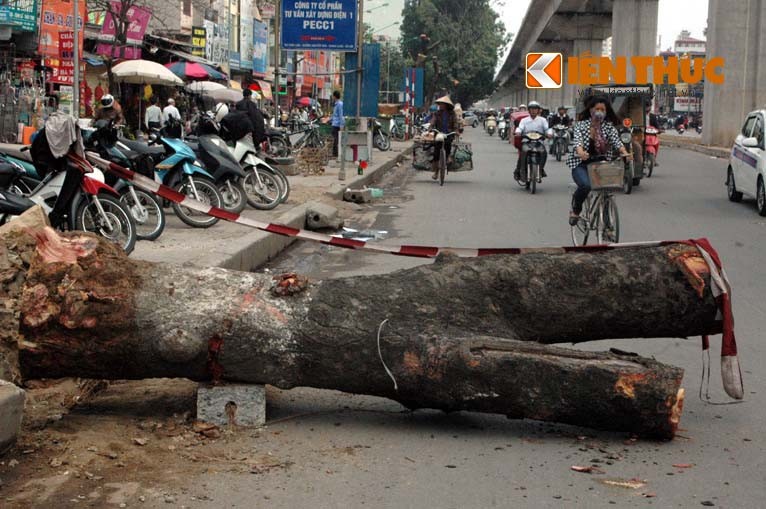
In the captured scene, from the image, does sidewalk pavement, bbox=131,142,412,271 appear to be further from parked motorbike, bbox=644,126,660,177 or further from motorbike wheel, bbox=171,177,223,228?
parked motorbike, bbox=644,126,660,177

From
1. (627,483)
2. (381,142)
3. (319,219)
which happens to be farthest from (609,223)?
(381,142)

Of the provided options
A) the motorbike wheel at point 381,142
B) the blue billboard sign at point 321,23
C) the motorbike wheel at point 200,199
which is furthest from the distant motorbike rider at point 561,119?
the motorbike wheel at point 200,199

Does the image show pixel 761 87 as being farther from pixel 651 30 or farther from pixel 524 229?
pixel 524 229

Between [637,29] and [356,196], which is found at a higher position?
[637,29]

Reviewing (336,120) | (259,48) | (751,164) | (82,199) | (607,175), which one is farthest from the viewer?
(259,48)

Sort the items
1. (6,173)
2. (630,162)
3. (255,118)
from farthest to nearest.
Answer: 1. (630,162)
2. (255,118)
3. (6,173)

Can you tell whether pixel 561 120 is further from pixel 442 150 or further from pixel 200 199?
pixel 200 199

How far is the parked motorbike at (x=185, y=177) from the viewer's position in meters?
11.5

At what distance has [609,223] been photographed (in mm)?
10492

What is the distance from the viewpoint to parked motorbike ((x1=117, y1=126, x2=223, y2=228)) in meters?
11.5

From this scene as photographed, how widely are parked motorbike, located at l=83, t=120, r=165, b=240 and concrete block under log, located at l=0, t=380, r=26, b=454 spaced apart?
6.10m

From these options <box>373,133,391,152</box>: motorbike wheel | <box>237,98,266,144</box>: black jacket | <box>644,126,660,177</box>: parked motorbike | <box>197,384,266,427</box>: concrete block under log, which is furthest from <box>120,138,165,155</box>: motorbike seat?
<box>373,133,391,152</box>: motorbike wheel

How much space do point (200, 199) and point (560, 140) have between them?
841 inches

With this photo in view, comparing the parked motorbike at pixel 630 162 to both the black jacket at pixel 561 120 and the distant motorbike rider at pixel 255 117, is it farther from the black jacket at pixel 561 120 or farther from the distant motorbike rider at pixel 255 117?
the black jacket at pixel 561 120
